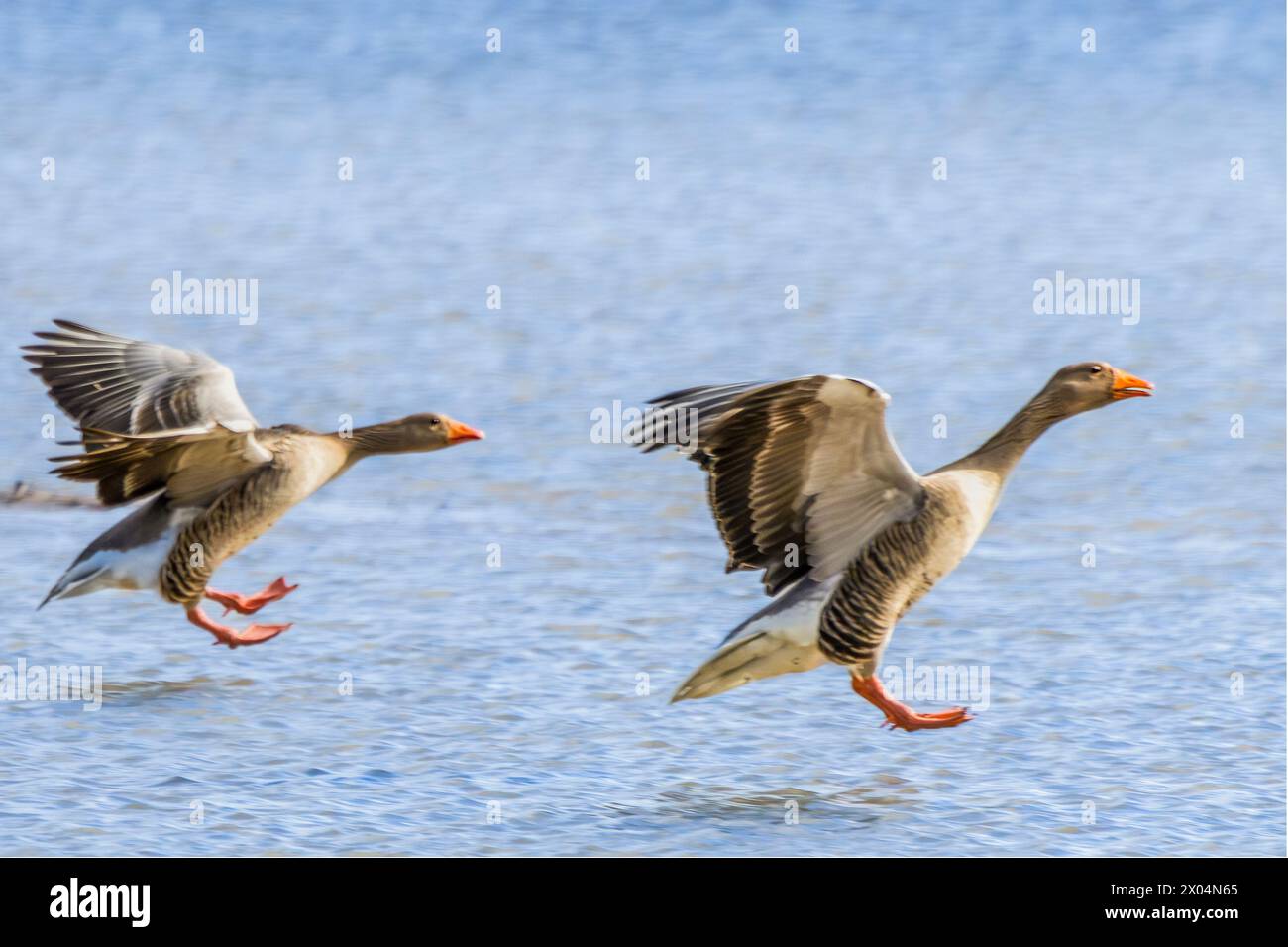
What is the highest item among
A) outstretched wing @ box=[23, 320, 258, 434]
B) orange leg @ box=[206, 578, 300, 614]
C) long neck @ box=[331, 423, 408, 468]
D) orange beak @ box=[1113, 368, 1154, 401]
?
outstretched wing @ box=[23, 320, 258, 434]

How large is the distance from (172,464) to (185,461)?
64 millimetres

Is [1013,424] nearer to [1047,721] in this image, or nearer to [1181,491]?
[1047,721]

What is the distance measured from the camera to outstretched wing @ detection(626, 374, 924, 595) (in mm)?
7445

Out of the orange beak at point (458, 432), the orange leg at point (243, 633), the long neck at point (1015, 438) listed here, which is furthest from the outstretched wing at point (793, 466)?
the orange leg at point (243, 633)

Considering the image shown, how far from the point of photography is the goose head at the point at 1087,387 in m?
8.46

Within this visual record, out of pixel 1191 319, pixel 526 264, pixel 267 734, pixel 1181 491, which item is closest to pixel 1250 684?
pixel 1181 491

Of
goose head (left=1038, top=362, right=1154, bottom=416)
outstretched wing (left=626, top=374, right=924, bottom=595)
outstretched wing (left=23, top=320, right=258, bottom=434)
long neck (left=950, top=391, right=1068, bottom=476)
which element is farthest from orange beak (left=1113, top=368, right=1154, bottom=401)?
outstretched wing (left=23, top=320, right=258, bottom=434)

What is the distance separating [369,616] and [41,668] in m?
1.66

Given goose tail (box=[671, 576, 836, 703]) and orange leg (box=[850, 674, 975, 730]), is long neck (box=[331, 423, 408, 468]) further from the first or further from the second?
orange leg (box=[850, 674, 975, 730])

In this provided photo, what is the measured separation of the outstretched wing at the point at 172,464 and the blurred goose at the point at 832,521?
2.30 m

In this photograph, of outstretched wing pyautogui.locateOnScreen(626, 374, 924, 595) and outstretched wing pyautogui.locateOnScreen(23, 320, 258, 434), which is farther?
outstretched wing pyautogui.locateOnScreen(23, 320, 258, 434)

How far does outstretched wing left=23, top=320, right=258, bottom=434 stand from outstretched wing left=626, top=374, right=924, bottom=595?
8.52 feet

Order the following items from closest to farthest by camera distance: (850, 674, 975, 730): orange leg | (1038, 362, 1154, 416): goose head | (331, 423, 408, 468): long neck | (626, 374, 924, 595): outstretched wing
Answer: (626, 374, 924, 595): outstretched wing < (850, 674, 975, 730): orange leg < (1038, 362, 1154, 416): goose head < (331, 423, 408, 468): long neck

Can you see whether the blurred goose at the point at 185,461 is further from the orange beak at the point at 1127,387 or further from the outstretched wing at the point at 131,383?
the orange beak at the point at 1127,387
